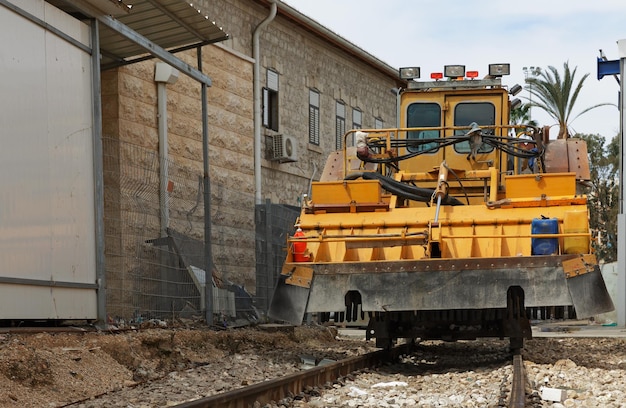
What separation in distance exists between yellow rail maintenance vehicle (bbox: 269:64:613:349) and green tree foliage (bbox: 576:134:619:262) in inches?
1299

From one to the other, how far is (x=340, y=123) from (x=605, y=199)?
22.0 metres

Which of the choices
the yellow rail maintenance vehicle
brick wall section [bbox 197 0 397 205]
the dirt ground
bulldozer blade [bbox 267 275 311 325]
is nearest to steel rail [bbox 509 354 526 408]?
the yellow rail maintenance vehicle

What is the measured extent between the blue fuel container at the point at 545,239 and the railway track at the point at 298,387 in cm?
121

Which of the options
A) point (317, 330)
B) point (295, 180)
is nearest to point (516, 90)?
point (317, 330)

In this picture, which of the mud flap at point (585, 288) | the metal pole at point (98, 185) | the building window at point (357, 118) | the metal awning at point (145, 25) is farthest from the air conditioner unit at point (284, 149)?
the mud flap at point (585, 288)

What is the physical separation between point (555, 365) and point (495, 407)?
3.82m

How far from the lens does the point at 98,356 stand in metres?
9.73

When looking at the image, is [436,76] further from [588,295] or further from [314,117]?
[314,117]

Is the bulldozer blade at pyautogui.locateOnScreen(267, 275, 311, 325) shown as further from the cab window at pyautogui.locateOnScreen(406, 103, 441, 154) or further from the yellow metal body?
the cab window at pyautogui.locateOnScreen(406, 103, 441, 154)

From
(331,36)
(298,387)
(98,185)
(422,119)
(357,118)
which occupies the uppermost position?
(331,36)

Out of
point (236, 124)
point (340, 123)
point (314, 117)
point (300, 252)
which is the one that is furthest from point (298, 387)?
point (340, 123)

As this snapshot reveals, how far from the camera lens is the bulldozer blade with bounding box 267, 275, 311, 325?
1047 cm

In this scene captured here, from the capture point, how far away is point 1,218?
939cm

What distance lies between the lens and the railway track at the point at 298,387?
6773 mm
